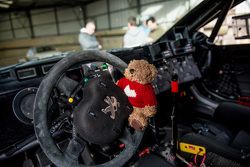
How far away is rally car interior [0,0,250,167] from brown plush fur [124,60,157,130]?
5cm

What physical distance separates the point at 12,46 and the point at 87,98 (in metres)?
19.7

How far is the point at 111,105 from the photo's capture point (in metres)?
1.36

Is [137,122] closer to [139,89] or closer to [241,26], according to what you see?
[139,89]

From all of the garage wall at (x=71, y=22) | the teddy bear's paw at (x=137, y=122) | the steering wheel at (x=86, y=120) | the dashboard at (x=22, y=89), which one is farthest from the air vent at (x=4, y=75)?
the garage wall at (x=71, y=22)

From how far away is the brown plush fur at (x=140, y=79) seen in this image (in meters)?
1.43

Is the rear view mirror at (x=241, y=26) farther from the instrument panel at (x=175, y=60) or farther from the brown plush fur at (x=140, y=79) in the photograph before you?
the brown plush fur at (x=140, y=79)

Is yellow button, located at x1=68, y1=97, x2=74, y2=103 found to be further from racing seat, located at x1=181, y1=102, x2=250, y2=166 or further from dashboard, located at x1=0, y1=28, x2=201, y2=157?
racing seat, located at x1=181, y1=102, x2=250, y2=166

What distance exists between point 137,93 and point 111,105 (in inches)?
7.7

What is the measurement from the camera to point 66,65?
1314 millimetres

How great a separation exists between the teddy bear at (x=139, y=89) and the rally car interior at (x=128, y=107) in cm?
5

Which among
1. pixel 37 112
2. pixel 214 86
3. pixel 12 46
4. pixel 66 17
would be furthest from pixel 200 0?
pixel 12 46

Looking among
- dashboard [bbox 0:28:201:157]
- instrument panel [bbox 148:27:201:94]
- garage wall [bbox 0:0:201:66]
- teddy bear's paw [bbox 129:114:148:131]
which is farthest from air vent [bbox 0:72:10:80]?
garage wall [bbox 0:0:201:66]

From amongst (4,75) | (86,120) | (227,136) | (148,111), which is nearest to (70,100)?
(86,120)

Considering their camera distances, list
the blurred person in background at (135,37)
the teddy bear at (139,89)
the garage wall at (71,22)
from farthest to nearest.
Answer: the garage wall at (71,22) < the blurred person in background at (135,37) < the teddy bear at (139,89)
